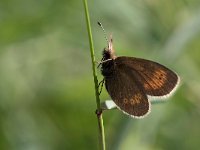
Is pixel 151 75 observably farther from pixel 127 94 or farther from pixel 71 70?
pixel 71 70

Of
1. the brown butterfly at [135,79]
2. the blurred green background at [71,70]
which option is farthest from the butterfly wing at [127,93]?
the blurred green background at [71,70]

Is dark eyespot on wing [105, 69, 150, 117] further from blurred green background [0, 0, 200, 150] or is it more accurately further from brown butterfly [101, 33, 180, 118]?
blurred green background [0, 0, 200, 150]

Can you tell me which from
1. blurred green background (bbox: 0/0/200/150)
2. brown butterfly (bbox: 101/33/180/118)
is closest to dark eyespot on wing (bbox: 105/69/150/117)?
brown butterfly (bbox: 101/33/180/118)

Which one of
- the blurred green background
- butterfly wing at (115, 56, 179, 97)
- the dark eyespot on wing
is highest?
butterfly wing at (115, 56, 179, 97)

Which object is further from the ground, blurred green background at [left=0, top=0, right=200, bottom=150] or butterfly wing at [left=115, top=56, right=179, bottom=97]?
butterfly wing at [left=115, top=56, right=179, bottom=97]

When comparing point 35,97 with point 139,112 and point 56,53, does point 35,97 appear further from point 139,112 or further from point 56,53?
point 139,112

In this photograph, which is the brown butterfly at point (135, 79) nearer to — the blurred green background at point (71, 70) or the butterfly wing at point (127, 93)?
the butterfly wing at point (127, 93)

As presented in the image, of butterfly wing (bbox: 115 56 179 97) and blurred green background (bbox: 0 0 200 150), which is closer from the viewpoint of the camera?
butterfly wing (bbox: 115 56 179 97)
